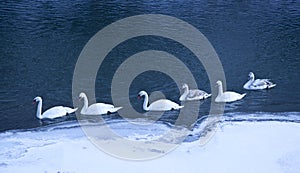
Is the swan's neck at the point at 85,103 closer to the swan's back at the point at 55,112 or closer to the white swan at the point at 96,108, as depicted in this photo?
the white swan at the point at 96,108

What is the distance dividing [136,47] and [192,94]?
5.17 metres

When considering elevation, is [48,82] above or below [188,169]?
above

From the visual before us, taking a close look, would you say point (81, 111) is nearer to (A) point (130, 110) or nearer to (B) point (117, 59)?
(A) point (130, 110)

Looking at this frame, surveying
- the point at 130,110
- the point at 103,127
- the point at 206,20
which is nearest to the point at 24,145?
the point at 103,127

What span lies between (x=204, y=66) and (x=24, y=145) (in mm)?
8304

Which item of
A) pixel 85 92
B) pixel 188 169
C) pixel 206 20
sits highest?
pixel 206 20

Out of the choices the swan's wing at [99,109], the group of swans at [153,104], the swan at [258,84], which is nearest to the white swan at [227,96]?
the group of swans at [153,104]

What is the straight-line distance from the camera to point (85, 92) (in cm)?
1731

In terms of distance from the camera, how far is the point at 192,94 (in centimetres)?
1659

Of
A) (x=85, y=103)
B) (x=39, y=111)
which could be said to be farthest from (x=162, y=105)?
(x=39, y=111)

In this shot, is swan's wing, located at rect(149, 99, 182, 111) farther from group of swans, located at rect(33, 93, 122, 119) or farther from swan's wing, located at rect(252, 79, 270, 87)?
swan's wing, located at rect(252, 79, 270, 87)

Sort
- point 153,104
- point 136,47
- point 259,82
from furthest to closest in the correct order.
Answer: point 136,47 → point 259,82 → point 153,104

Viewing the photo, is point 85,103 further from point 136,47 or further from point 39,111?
point 136,47

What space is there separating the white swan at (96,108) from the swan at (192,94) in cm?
220
